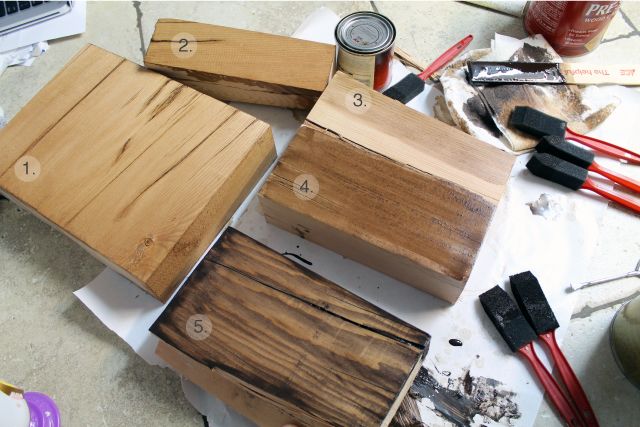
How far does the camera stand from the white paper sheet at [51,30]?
1.26 metres

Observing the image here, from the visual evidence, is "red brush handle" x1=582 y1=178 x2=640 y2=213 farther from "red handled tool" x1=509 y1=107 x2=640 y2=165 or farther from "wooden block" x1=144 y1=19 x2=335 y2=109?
"wooden block" x1=144 y1=19 x2=335 y2=109

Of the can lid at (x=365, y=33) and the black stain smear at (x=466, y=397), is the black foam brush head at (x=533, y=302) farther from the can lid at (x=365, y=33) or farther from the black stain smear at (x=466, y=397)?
the can lid at (x=365, y=33)

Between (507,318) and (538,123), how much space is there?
0.41 metres

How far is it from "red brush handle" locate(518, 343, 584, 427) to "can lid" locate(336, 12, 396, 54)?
2.06ft

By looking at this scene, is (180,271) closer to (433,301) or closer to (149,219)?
(149,219)

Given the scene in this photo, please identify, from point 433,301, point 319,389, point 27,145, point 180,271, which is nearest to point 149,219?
point 180,271

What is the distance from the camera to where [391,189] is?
0.89 m

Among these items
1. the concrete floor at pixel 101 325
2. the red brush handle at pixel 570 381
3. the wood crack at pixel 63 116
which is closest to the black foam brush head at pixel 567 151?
the concrete floor at pixel 101 325

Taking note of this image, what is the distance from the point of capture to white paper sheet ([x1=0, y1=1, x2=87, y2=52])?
126 cm

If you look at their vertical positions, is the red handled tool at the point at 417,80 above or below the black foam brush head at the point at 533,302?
above

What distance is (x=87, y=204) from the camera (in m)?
0.93

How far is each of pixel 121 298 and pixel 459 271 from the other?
2.07 feet

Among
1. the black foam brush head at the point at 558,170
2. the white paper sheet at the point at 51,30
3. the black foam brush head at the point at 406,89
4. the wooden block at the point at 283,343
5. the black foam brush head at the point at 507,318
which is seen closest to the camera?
the wooden block at the point at 283,343

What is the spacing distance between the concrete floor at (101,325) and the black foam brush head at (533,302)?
0.07 meters
